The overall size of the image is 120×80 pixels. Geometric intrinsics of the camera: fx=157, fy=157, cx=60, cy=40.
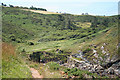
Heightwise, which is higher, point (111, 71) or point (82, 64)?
point (82, 64)

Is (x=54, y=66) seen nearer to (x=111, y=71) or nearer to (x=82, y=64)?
(x=82, y=64)

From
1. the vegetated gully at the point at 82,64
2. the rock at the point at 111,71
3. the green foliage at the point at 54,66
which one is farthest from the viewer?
the green foliage at the point at 54,66

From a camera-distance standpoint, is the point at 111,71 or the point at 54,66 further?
the point at 54,66

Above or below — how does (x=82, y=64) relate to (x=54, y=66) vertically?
above

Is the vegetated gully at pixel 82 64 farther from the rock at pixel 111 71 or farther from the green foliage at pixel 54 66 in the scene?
the green foliage at pixel 54 66

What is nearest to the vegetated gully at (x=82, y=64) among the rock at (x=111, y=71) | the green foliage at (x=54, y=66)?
the rock at (x=111, y=71)

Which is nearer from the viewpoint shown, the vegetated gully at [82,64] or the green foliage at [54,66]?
the vegetated gully at [82,64]

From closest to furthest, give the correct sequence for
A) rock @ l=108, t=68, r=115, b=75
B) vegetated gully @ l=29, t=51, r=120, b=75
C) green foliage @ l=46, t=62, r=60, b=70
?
rock @ l=108, t=68, r=115, b=75 < vegetated gully @ l=29, t=51, r=120, b=75 < green foliage @ l=46, t=62, r=60, b=70

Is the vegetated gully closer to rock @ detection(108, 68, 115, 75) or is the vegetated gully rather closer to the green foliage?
rock @ detection(108, 68, 115, 75)

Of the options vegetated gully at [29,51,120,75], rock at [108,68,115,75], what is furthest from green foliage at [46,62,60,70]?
rock at [108,68,115,75]

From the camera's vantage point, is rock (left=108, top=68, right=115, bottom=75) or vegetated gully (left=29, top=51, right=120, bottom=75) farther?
vegetated gully (left=29, top=51, right=120, bottom=75)

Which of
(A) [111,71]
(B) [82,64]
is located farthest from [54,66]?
(A) [111,71]

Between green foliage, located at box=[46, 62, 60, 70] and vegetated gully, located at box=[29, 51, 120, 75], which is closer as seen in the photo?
vegetated gully, located at box=[29, 51, 120, 75]

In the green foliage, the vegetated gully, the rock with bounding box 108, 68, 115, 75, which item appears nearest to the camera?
the rock with bounding box 108, 68, 115, 75
